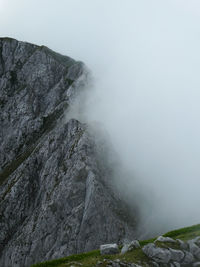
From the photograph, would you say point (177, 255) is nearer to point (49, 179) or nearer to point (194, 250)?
point (194, 250)

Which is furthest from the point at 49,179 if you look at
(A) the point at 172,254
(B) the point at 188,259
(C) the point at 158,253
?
(B) the point at 188,259

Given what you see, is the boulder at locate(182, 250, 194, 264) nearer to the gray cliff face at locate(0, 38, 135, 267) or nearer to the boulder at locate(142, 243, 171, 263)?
the boulder at locate(142, 243, 171, 263)

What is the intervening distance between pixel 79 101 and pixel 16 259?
8015 cm

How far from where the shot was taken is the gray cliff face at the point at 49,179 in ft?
277

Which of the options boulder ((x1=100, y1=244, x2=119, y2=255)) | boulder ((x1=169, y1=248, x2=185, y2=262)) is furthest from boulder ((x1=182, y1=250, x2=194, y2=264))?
boulder ((x1=100, y1=244, x2=119, y2=255))

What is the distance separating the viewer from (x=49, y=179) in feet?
340

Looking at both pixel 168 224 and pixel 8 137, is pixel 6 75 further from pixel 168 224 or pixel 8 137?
pixel 168 224

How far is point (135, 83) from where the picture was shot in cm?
18038

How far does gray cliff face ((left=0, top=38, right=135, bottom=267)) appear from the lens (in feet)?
277

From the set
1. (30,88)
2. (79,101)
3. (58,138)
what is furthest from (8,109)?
(58,138)

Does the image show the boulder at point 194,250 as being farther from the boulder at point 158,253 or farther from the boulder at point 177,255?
the boulder at point 158,253

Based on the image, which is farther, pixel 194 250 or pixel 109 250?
pixel 109 250

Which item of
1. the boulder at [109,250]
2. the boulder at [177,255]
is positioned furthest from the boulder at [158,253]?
the boulder at [109,250]

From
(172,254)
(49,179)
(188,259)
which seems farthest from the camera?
(49,179)
